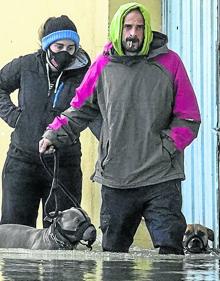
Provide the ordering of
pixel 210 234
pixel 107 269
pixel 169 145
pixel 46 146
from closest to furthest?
pixel 107 269
pixel 169 145
pixel 46 146
pixel 210 234

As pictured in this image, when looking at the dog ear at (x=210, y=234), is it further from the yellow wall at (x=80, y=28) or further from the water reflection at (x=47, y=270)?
the water reflection at (x=47, y=270)

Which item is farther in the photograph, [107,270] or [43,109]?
[43,109]

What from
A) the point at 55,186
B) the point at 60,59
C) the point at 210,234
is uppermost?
the point at 60,59

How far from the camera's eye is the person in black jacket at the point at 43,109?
26.1 feet

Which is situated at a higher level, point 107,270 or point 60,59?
point 60,59

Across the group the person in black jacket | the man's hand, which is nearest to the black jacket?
the person in black jacket

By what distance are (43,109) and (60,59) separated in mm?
404

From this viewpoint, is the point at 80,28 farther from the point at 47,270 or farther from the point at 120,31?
the point at 47,270

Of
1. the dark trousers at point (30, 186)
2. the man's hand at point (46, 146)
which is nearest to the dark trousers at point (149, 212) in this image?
the man's hand at point (46, 146)

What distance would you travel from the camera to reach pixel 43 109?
799 cm

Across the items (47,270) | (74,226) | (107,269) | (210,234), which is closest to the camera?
(47,270)

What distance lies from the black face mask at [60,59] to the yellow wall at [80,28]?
1881 millimetres

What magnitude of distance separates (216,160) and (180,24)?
137 cm

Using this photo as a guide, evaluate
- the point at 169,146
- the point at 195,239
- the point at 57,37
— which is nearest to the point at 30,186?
the point at 57,37
